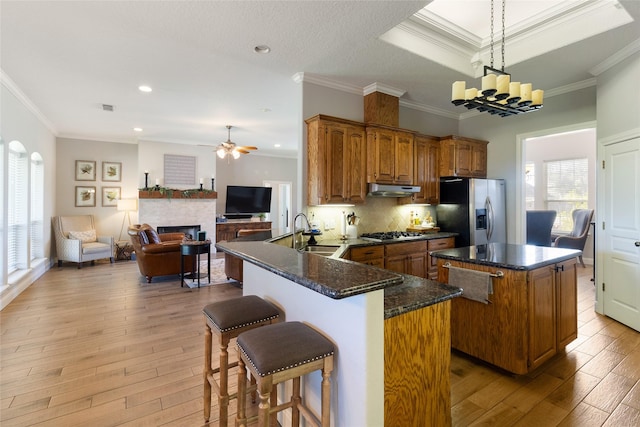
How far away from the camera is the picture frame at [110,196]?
767 cm

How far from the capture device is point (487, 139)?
541 cm

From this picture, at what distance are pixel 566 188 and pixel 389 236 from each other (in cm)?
522

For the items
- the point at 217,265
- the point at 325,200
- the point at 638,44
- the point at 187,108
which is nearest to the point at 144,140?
the point at 187,108

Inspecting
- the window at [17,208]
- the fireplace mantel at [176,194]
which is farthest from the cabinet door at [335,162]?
the fireplace mantel at [176,194]

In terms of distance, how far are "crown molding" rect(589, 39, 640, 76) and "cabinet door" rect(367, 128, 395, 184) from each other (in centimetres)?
244

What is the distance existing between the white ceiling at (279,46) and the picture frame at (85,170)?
274cm

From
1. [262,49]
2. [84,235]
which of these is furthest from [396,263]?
[84,235]

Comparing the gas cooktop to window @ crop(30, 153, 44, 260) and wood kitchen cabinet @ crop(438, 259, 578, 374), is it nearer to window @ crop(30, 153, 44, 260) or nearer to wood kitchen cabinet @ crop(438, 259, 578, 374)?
wood kitchen cabinet @ crop(438, 259, 578, 374)

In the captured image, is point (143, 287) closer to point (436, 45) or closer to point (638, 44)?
point (436, 45)

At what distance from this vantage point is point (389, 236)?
14.8ft

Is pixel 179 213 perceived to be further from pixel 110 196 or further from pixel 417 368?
pixel 417 368

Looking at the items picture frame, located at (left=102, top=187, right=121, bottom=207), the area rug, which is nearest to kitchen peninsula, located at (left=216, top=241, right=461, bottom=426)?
the area rug

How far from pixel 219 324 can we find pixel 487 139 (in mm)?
5382

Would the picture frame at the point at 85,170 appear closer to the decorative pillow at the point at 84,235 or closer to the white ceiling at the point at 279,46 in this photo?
the decorative pillow at the point at 84,235
